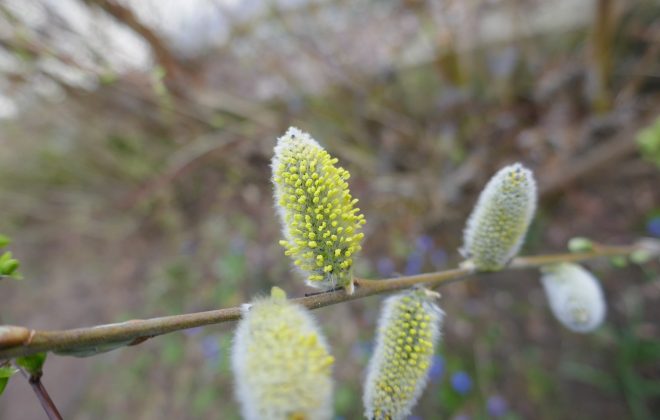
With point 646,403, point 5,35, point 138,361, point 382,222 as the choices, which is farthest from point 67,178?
point 646,403

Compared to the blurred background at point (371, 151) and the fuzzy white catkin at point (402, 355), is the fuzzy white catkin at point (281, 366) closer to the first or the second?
the fuzzy white catkin at point (402, 355)

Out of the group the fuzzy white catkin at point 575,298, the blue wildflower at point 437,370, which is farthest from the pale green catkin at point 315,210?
the blue wildflower at point 437,370

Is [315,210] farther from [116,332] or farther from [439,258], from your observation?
[439,258]

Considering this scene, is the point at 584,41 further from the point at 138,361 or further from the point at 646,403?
the point at 138,361

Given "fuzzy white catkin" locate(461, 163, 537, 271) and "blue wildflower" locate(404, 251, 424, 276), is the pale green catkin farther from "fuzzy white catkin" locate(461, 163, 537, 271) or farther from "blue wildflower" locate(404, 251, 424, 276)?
"blue wildflower" locate(404, 251, 424, 276)

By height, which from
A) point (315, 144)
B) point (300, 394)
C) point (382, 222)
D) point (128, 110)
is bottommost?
point (300, 394)
